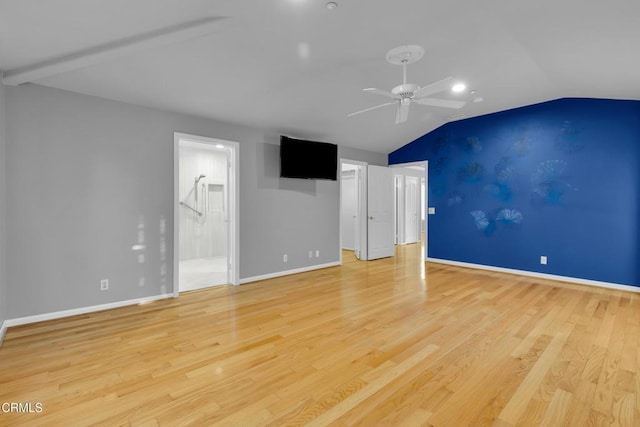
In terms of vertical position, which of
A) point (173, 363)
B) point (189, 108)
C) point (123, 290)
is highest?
point (189, 108)

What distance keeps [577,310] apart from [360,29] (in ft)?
13.4

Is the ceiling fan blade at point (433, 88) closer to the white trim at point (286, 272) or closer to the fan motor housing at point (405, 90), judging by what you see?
the fan motor housing at point (405, 90)

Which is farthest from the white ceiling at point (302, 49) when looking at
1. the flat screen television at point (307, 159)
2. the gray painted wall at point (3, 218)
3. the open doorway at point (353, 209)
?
the open doorway at point (353, 209)

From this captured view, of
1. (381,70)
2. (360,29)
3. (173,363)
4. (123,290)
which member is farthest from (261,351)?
(381,70)

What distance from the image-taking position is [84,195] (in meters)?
3.50

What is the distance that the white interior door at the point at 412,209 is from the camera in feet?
30.9

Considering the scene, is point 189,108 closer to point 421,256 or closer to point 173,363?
point 173,363

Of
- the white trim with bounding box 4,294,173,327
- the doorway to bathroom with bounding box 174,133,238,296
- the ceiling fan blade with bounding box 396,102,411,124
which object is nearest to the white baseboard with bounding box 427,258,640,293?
the ceiling fan blade with bounding box 396,102,411,124

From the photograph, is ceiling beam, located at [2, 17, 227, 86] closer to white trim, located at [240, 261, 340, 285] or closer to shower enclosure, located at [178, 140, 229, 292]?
white trim, located at [240, 261, 340, 285]

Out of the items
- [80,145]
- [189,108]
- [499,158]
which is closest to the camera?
[80,145]

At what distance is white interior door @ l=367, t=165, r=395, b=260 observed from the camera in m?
6.80

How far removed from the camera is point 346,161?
6.42 meters

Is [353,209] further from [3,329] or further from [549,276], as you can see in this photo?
[3,329]

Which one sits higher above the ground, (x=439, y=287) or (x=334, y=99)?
(x=334, y=99)
